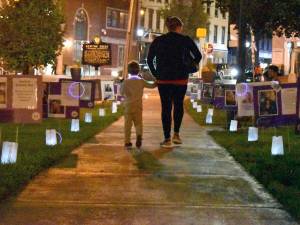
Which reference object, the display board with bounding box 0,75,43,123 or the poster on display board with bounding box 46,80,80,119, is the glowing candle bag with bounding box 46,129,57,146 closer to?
the display board with bounding box 0,75,43,123

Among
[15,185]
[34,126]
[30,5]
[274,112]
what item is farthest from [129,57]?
[15,185]

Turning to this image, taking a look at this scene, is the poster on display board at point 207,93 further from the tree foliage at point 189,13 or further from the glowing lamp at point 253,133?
the tree foliage at point 189,13

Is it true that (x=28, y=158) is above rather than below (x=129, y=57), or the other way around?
below

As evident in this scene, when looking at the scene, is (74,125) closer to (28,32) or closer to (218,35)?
(28,32)

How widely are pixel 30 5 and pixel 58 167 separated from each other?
42.5ft

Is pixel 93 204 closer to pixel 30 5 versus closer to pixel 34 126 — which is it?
pixel 34 126

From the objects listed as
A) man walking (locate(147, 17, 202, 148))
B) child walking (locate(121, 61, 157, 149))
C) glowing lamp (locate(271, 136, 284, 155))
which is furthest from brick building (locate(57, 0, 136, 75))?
glowing lamp (locate(271, 136, 284, 155))

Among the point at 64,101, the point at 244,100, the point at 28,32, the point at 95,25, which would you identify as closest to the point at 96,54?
the point at 28,32

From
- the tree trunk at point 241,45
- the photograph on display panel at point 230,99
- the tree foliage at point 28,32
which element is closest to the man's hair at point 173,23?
the tree trunk at point 241,45

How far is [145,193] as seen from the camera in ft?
23.0

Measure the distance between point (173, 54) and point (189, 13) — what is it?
2026 inches

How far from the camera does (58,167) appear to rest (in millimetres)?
8625

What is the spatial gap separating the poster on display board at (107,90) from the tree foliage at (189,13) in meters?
34.5

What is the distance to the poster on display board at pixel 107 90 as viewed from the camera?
25062 millimetres
